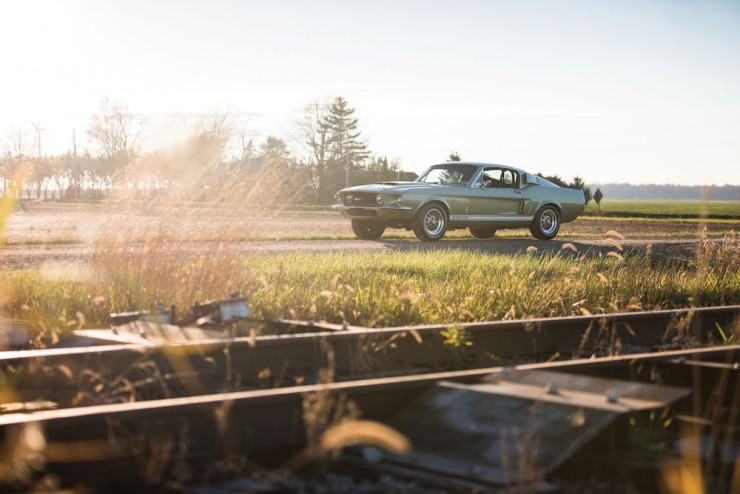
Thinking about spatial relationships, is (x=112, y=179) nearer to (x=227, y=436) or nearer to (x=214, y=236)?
(x=214, y=236)

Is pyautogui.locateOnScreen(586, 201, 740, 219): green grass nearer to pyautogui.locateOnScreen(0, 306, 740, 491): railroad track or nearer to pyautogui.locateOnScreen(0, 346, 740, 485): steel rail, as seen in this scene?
pyautogui.locateOnScreen(0, 306, 740, 491): railroad track

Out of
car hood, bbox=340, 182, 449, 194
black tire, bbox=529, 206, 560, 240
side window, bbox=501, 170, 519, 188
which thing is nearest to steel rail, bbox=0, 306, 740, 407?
car hood, bbox=340, 182, 449, 194

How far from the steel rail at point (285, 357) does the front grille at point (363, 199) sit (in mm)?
10030

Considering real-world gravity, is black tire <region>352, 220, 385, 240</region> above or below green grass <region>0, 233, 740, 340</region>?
above

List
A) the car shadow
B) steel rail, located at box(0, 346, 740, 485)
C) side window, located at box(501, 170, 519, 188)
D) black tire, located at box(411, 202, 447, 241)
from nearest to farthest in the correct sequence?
1. steel rail, located at box(0, 346, 740, 485)
2. the car shadow
3. black tire, located at box(411, 202, 447, 241)
4. side window, located at box(501, 170, 519, 188)

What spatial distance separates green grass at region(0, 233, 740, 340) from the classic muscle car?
613cm

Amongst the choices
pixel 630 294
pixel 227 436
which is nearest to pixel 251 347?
pixel 227 436

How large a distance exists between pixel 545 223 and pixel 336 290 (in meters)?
11.9

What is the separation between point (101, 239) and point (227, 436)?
4.44 metres

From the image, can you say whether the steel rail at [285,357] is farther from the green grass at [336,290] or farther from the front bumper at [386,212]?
the front bumper at [386,212]

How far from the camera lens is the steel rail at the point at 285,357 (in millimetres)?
4770

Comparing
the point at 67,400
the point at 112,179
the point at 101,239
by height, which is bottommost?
the point at 67,400

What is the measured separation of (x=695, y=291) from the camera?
9.41 metres

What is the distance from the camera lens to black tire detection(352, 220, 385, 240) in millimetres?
17719
